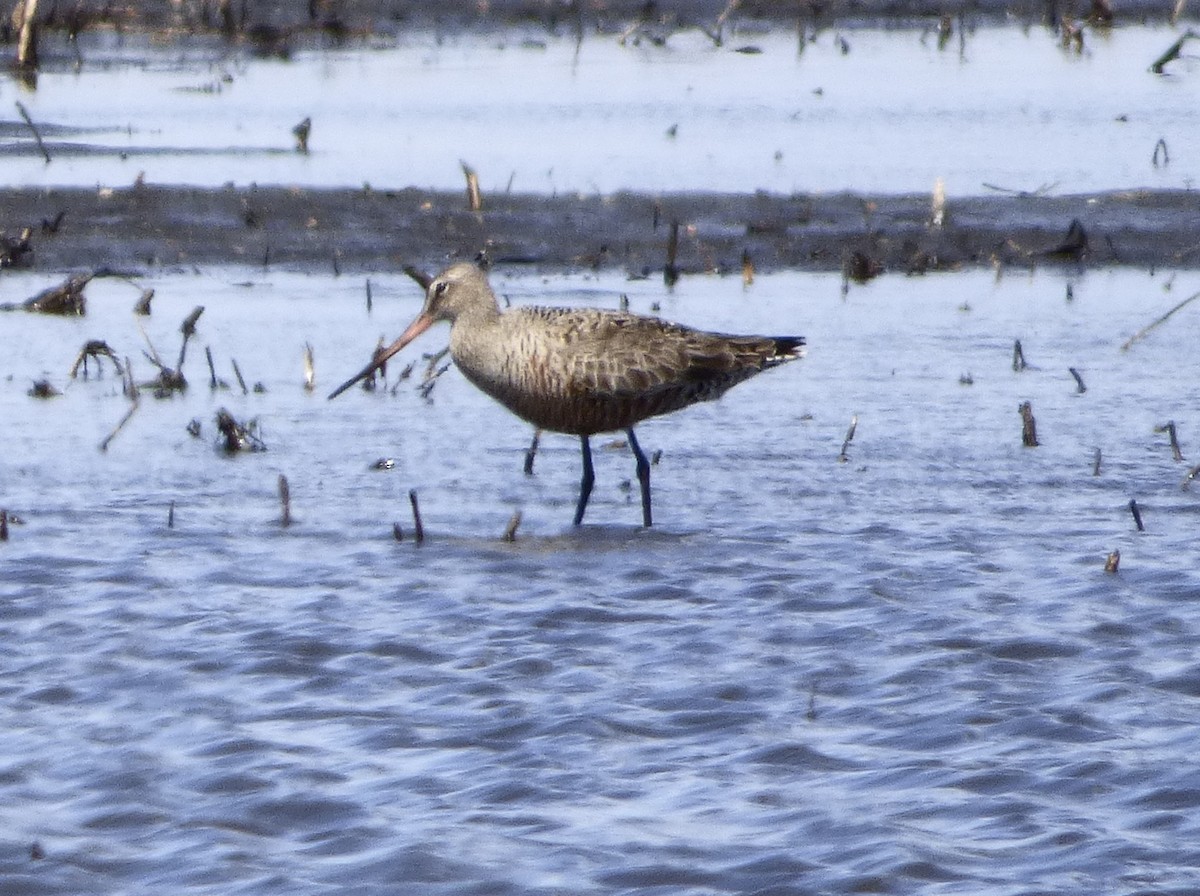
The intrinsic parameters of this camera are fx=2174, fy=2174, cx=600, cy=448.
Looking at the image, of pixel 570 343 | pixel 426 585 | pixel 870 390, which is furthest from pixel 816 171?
pixel 426 585

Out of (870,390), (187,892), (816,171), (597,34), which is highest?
(597,34)

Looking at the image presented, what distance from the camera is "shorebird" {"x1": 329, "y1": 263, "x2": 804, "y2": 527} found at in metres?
8.36

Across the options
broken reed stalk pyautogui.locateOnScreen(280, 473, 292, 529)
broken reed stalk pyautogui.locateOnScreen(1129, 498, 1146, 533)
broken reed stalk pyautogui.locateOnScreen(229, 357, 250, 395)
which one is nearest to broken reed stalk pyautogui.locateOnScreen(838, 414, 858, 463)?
broken reed stalk pyautogui.locateOnScreen(1129, 498, 1146, 533)

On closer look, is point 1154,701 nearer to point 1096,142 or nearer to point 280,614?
point 280,614

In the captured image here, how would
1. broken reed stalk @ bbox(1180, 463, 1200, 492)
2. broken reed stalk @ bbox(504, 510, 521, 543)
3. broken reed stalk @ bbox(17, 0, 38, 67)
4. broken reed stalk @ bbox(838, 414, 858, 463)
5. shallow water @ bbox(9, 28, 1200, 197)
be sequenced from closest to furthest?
broken reed stalk @ bbox(504, 510, 521, 543) < broken reed stalk @ bbox(1180, 463, 1200, 492) < broken reed stalk @ bbox(838, 414, 858, 463) < shallow water @ bbox(9, 28, 1200, 197) < broken reed stalk @ bbox(17, 0, 38, 67)

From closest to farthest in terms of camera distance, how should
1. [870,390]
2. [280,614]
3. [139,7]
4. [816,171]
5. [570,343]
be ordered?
[280,614] < [570,343] < [870,390] < [816,171] < [139,7]

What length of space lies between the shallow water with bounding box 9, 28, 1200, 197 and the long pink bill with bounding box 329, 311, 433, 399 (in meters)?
5.27

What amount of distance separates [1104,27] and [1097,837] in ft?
68.8

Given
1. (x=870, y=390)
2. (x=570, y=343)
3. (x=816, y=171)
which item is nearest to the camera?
(x=570, y=343)

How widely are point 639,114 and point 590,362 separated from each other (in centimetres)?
1088

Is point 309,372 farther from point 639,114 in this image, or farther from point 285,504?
point 639,114

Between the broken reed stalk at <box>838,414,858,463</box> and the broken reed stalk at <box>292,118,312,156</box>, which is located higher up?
the broken reed stalk at <box>292,118,312,156</box>

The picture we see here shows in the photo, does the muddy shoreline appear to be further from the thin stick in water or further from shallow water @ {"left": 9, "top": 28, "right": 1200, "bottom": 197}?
the thin stick in water

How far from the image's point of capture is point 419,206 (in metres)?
14.3
